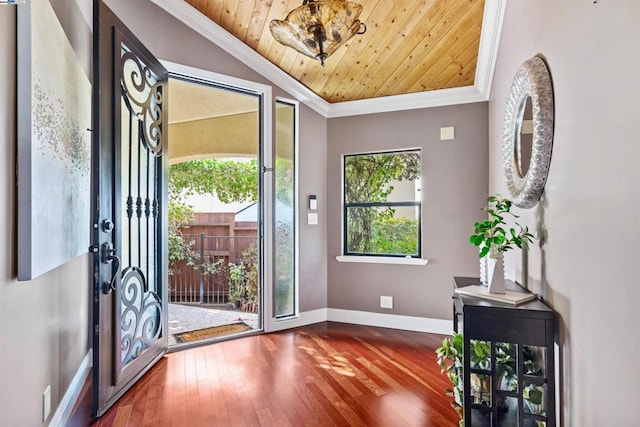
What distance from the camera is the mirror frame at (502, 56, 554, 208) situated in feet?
4.60

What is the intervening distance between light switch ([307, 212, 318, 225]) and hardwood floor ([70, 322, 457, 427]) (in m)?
1.22

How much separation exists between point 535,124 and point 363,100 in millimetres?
2723

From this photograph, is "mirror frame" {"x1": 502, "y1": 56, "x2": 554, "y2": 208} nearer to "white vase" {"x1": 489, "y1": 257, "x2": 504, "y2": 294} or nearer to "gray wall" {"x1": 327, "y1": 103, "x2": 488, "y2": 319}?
"white vase" {"x1": 489, "y1": 257, "x2": 504, "y2": 294}

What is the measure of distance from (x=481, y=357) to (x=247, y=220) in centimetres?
446

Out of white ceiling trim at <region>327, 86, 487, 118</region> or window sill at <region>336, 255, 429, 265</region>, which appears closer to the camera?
white ceiling trim at <region>327, 86, 487, 118</region>

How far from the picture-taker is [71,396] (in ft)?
6.87

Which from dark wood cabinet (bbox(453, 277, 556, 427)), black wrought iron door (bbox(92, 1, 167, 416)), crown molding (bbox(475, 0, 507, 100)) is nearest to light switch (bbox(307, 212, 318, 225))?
black wrought iron door (bbox(92, 1, 167, 416))

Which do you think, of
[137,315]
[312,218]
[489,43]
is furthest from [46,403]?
[489,43]

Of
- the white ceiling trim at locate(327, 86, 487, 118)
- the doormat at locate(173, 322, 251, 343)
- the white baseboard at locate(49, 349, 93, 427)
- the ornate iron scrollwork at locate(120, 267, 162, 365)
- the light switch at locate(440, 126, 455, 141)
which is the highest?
the white ceiling trim at locate(327, 86, 487, 118)

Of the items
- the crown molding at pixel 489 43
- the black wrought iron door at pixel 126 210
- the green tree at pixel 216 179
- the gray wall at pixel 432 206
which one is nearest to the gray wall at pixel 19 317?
the black wrought iron door at pixel 126 210

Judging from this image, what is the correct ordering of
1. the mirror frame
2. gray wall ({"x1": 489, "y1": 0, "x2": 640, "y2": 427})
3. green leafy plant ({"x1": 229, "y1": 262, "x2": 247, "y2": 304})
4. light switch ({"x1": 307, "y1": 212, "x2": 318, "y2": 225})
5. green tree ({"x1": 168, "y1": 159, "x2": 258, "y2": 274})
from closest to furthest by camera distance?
gray wall ({"x1": 489, "y1": 0, "x2": 640, "y2": 427}) < the mirror frame < light switch ({"x1": 307, "y1": 212, "x2": 318, "y2": 225}) < green leafy plant ({"x1": 229, "y1": 262, "x2": 247, "y2": 304}) < green tree ({"x1": 168, "y1": 159, "x2": 258, "y2": 274})

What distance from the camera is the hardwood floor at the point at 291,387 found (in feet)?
6.76

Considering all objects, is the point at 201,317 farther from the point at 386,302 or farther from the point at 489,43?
the point at 489,43

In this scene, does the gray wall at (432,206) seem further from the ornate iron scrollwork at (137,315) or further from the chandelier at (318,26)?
the ornate iron scrollwork at (137,315)
